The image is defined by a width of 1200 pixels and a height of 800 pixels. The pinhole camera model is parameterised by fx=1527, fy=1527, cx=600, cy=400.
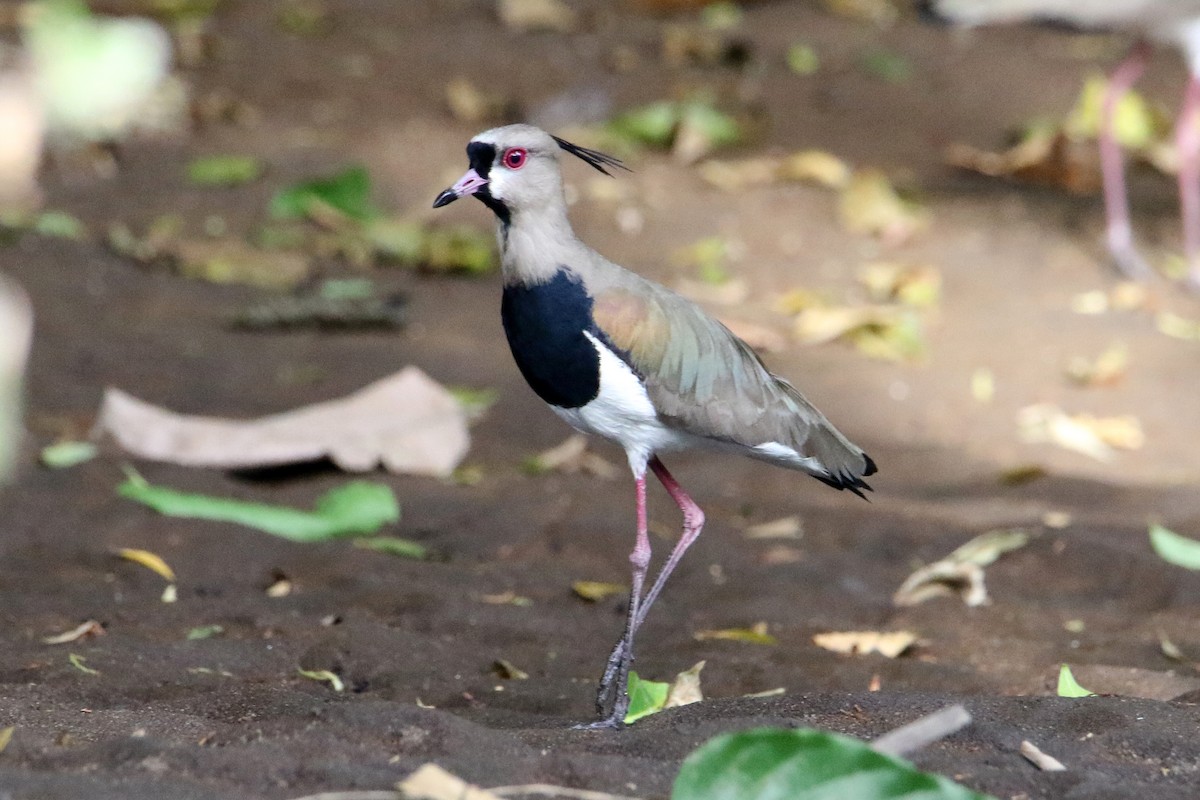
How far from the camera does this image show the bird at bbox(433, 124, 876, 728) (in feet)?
10.3

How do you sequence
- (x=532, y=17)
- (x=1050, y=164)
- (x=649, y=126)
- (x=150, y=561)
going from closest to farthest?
(x=150, y=561) < (x=1050, y=164) < (x=649, y=126) < (x=532, y=17)

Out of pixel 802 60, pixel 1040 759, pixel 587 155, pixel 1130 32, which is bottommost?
pixel 802 60

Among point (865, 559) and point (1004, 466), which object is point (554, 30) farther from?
point (865, 559)

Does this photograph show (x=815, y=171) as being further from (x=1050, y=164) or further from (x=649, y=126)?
(x=1050, y=164)

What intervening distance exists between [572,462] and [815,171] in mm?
3416

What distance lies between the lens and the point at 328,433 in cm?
480

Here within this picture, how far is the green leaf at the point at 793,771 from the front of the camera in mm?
1994

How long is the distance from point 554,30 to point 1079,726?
812 cm

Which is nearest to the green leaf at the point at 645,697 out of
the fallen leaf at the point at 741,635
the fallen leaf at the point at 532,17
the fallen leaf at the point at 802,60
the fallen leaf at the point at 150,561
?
the fallen leaf at the point at 741,635

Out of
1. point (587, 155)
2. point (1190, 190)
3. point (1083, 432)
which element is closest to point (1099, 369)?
point (1083, 432)

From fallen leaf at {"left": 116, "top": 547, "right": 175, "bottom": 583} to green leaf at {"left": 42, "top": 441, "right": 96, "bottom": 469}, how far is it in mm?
648

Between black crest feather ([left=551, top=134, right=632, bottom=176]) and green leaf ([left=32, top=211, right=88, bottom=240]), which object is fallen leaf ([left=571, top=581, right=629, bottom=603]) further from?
green leaf ([left=32, top=211, right=88, bottom=240])

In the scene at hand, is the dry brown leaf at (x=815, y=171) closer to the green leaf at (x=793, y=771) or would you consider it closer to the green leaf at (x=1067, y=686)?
the green leaf at (x=1067, y=686)

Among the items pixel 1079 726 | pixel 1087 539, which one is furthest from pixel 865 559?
pixel 1079 726
